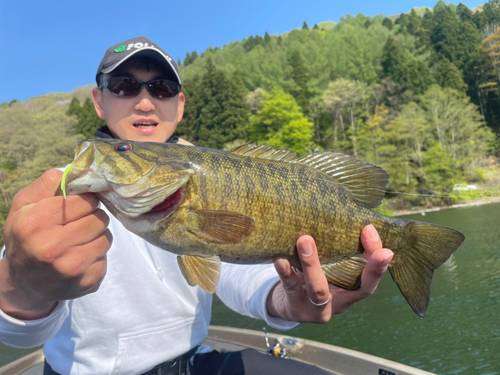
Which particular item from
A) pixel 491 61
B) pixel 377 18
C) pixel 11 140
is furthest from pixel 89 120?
pixel 377 18

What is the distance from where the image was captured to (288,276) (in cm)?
210

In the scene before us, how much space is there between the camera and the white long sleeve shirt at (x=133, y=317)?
2342 mm

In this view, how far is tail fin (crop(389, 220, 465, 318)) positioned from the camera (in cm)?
210

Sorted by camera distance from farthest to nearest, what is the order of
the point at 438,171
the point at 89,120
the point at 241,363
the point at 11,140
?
the point at 89,120 < the point at 11,140 < the point at 438,171 < the point at 241,363

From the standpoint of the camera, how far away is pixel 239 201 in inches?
70.5

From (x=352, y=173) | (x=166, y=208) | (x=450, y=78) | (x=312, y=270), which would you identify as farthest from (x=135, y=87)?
(x=450, y=78)

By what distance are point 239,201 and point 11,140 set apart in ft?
136

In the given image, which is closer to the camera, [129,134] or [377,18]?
[129,134]

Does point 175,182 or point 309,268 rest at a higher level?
point 175,182

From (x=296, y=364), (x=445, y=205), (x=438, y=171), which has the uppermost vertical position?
(x=296, y=364)

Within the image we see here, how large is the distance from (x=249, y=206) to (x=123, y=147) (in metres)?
0.68

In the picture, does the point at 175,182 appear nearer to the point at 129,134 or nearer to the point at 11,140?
the point at 129,134

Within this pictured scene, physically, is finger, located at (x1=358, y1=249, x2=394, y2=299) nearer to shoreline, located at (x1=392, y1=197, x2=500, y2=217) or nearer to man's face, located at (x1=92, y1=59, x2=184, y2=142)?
man's face, located at (x1=92, y1=59, x2=184, y2=142)

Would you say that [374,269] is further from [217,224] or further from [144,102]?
[144,102]
